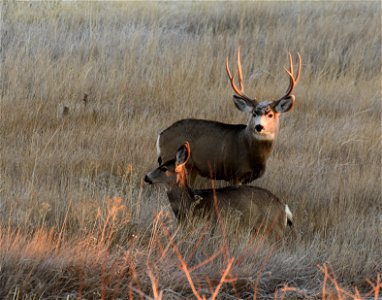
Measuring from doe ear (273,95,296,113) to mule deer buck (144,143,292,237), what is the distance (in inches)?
40.6

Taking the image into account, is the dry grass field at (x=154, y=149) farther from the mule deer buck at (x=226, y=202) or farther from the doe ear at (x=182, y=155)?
the doe ear at (x=182, y=155)

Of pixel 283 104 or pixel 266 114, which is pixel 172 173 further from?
pixel 283 104

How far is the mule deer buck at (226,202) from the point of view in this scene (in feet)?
19.3

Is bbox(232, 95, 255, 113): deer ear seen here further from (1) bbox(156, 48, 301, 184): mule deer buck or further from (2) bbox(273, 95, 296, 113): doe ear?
(2) bbox(273, 95, 296, 113): doe ear

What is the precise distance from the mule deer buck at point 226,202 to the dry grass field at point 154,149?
0.50ft

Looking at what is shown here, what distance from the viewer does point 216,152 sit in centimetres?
706

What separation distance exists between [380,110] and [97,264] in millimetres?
6072

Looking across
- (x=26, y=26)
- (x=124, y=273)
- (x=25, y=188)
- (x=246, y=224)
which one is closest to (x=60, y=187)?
(x=25, y=188)

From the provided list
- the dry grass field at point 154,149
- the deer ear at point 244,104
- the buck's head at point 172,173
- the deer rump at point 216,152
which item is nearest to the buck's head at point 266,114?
the deer ear at point 244,104

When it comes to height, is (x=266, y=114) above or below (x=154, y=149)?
above

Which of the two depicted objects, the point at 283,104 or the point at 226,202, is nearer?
the point at 226,202

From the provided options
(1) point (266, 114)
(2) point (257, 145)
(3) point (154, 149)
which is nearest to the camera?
(1) point (266, 114)

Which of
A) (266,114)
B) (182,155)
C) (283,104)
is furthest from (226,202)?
(283,104)

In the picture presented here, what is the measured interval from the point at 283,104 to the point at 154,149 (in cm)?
143
